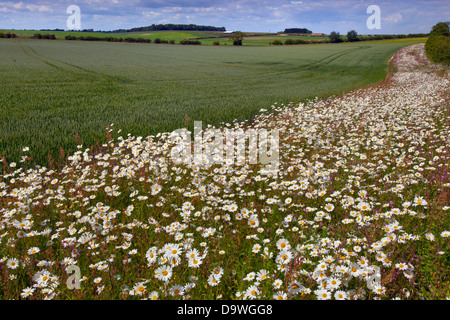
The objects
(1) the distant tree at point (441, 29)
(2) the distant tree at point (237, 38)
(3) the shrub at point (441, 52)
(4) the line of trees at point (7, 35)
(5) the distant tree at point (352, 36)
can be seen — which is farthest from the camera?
(5) the distant tree at point (352, 36)

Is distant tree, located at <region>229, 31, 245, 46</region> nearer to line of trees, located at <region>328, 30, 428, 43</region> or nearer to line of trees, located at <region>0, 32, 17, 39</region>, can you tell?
line of trees, located at <region>328, 30, 428, 43</region>

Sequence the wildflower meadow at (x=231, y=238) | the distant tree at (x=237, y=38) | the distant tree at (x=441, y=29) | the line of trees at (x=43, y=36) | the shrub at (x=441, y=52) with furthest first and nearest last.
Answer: the distant tree at (x=237, y=38), the line of trees at (x=43, y=36), the distant tree at (x=441, y=29), the shrub at (x=441, y=52), the wildflower meadow at (x=231, y=238)

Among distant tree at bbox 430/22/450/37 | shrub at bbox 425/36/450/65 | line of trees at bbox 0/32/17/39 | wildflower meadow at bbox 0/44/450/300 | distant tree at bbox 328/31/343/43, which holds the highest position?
distant tree at bbox 328/31/343/43

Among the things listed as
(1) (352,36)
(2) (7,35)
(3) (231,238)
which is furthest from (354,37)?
(3) (231,238)

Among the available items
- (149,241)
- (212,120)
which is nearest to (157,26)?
(212,120)

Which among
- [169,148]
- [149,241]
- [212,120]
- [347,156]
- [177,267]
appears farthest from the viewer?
[212,120]

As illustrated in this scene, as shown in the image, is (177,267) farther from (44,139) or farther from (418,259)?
(44,139)

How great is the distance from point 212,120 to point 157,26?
126007 mm

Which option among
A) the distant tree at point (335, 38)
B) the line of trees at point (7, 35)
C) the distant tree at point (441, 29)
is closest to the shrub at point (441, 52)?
the distant tree at point (441, 29)

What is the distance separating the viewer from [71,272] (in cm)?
267

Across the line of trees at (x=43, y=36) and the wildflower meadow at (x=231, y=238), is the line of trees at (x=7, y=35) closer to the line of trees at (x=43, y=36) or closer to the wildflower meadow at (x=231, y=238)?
the line of trees at (x=43, y=36)

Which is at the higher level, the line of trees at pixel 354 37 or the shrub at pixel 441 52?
the line of trees at pixel 354 37

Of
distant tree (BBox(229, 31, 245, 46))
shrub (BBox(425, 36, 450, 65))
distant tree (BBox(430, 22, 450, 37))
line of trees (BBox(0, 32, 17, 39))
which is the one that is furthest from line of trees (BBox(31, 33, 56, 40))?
distant tree (BBox(430, 22, 450, 37))

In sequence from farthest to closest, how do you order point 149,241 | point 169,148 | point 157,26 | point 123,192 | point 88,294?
point 157,26 < point 169,148 < point 123,192 < point 149,241 < point 88,294
